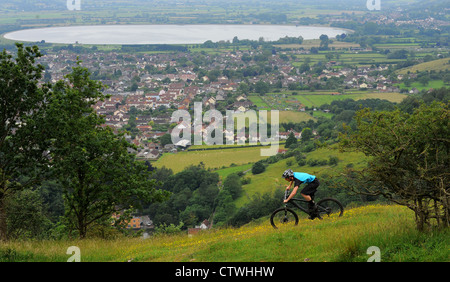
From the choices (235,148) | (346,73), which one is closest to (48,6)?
(346,73)

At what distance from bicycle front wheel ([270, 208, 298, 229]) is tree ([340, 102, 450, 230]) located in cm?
193

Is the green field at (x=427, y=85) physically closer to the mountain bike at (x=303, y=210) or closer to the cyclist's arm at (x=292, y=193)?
the mountain bike at (x=303, y=210)

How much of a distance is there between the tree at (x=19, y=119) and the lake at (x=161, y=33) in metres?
107

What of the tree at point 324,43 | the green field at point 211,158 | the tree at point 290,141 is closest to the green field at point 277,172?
the green field at point 211,158

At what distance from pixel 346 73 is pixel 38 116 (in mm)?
77732

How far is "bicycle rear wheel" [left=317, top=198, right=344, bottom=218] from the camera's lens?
888 cm

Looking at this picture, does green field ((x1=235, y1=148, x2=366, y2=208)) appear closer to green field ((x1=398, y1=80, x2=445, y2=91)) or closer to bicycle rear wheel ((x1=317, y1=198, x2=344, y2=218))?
bicycle rear wheel ((x1=317, y1=198, x2=344, y2=218))

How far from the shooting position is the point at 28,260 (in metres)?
7.09

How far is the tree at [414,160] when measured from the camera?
6.51 metres

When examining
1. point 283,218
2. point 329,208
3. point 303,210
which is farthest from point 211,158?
point 303,210

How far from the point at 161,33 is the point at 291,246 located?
131209 mm

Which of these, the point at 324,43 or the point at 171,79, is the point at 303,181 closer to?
the point at 171,79

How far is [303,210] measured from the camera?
872 centimetres
